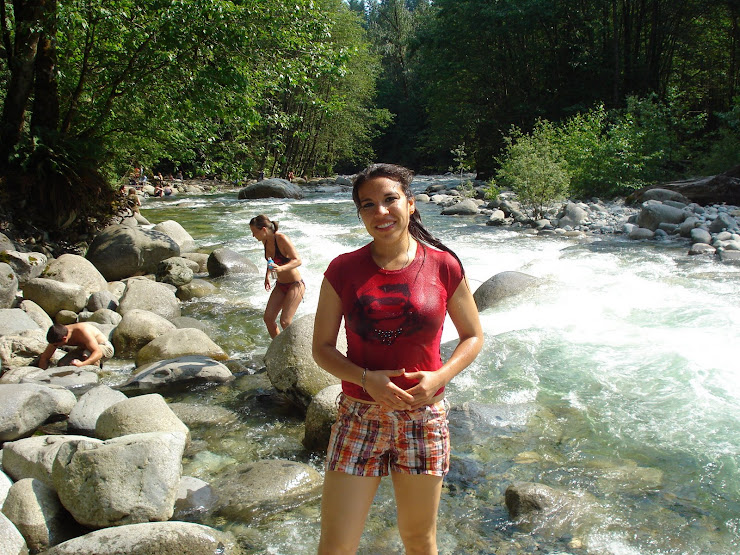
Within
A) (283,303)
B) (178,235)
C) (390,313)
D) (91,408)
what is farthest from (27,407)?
(178,235)

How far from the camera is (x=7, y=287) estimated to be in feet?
25.5

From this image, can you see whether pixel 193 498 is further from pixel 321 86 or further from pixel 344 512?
pixel 321 86

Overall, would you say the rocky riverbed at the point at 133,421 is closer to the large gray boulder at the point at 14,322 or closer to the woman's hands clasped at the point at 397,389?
the large gray boulder at the point at 14,322

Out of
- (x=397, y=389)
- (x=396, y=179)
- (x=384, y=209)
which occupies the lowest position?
(x=397, y=389)

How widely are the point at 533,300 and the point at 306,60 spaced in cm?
563

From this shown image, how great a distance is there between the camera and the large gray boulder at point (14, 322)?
278 inches

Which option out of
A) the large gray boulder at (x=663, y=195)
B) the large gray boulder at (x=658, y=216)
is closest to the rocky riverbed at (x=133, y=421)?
the large gray boulder at (x=658, y=216)

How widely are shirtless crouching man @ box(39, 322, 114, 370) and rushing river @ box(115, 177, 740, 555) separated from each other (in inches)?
58.2

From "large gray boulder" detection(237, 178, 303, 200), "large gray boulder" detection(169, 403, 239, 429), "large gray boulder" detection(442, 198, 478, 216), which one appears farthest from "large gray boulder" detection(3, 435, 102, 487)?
"large gray boulder" detection(237, 178, 303, 200)

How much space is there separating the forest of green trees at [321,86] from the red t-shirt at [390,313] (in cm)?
708

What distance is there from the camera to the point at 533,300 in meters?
8.66

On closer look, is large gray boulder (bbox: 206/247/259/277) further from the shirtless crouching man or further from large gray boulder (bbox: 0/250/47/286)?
the shirtless crouching man

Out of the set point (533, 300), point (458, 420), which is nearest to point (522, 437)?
point (458, 420)

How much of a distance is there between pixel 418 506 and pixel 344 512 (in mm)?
271
